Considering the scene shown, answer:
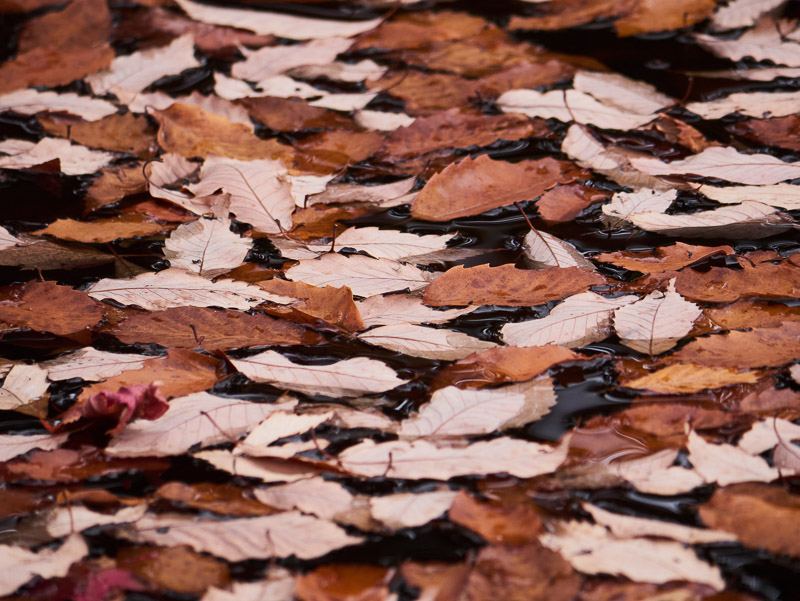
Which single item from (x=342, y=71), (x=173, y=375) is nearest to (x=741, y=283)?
(x=173, y=375)

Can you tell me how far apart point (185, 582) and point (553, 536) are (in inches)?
13.7

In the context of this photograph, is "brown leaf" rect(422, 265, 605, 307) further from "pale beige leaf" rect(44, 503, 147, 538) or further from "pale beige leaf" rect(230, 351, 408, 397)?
"pale beige leaf" rect(44, 503, 147, 538)

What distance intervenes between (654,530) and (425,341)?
1.13 ft

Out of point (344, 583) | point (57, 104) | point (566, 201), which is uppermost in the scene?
point (57, 104)

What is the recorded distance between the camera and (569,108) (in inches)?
52.7

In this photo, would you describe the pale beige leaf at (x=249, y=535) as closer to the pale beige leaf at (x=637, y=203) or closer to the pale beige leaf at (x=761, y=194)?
the pale beige leaf at (x=637, y=203)

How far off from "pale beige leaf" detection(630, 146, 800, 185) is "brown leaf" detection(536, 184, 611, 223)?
110 millimetres

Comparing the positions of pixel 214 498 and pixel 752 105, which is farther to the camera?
pixel 752 105

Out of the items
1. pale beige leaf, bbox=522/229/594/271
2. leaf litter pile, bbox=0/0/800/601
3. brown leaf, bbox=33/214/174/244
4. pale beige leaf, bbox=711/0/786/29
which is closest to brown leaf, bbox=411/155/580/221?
leaf litter pile, bbox=0/0/800/601

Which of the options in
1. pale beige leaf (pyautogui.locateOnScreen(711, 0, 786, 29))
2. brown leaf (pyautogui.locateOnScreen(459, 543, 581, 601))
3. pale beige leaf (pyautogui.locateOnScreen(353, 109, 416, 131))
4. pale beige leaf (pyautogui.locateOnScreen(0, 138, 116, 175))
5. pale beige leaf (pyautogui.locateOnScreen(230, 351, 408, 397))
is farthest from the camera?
pale beige leaf (pyautogui.locateOnScreen(711, 0, 786, 29))

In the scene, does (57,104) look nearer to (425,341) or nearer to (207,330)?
(207,330)

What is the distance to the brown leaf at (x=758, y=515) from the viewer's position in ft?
2.12

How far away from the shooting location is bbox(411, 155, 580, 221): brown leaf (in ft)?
3.68

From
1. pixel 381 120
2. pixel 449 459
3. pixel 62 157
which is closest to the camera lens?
pixel 449 459
